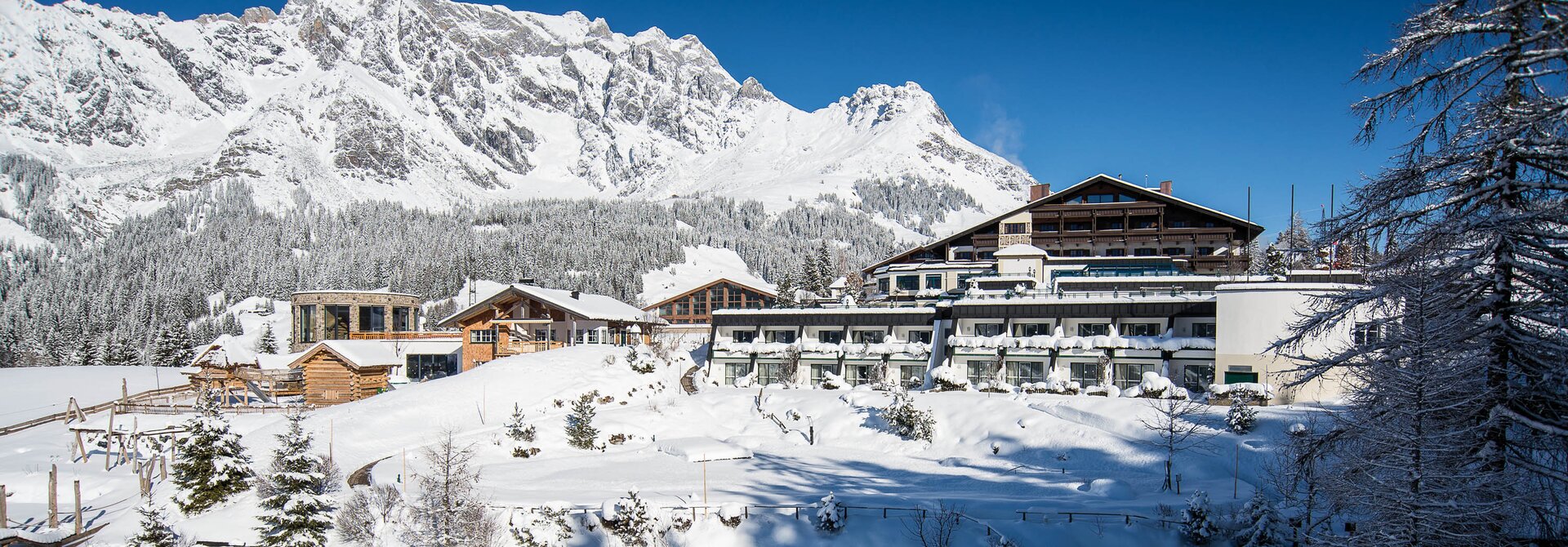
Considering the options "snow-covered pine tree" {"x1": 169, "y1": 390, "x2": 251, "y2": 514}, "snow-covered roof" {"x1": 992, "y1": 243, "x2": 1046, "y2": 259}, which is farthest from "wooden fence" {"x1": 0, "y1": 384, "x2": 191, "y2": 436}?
"snow-covered roof" {"x1": 992, "y1": 243, "x2": 1046, "y2": 259}

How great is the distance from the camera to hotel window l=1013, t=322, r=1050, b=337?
43.8 m

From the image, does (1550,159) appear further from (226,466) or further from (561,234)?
(561,234)

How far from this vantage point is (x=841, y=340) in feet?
160

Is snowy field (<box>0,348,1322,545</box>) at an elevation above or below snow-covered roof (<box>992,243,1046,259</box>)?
below

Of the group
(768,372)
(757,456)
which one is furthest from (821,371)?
(757,456)

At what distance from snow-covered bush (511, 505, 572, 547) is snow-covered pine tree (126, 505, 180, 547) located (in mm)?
9563

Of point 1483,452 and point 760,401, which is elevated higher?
point 1483,452

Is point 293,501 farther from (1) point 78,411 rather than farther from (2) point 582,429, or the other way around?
(1) point 78,411

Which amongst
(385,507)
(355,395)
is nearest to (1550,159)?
(385,507)

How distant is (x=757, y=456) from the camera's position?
34.7 metres

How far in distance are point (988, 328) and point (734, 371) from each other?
15.6 metres

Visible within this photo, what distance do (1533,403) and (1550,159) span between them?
242 centimetres

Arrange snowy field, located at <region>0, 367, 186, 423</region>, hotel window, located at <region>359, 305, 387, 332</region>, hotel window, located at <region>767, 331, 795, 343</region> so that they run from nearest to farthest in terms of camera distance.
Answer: snowy field, located at <region>0, 367, 186, 423</region>
hotel window, located at <region>767, 331, 795, 343</region>
hotel window, located at <region>359, 305, 387, 332</region>

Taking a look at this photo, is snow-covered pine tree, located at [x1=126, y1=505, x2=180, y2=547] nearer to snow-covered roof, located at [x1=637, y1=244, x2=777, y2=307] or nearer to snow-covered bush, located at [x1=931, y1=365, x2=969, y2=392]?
snow-covered bush, located at [x1=931, y1=365, x2=969, y2=392]
